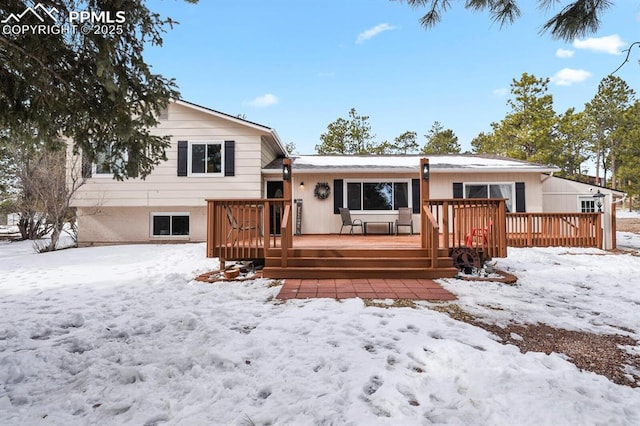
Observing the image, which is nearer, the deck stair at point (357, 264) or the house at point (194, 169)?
the deck stair at point (357, 264)

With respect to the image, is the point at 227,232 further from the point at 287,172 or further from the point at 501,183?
the point at 501,183

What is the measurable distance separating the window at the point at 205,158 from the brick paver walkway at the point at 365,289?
6.07 metres

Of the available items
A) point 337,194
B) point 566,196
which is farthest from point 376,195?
point 566,196

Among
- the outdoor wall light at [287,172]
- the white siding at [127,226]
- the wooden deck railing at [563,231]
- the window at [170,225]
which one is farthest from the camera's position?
the window at [170,225]

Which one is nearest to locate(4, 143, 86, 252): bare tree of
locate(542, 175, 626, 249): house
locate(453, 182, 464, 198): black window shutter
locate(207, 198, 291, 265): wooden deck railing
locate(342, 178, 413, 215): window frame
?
locate(207, 198, 291, 265): wooden deck railing

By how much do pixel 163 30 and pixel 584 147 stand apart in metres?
34.3

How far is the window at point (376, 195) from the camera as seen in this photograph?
948 centimetres

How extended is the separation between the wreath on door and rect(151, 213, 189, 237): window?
440 cm

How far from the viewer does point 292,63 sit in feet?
53.4

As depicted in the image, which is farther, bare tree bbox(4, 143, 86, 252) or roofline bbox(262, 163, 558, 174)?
bare tree bbox(4, 143, 86, 252)

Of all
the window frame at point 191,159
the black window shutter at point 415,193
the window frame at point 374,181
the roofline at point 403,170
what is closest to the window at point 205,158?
the window frame at point 191,159

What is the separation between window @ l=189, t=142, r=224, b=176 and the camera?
959 cm

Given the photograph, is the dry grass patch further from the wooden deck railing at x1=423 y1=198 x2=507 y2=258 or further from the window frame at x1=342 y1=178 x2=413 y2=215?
the window frame at x1=342 y1=178 x2=413 y2=215

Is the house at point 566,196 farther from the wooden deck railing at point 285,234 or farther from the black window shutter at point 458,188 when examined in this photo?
the wooden deck railing at point 285,234
